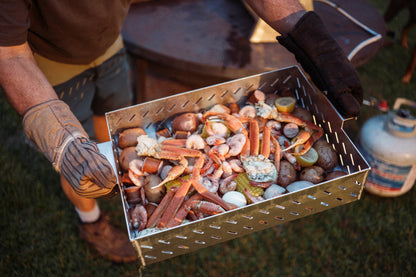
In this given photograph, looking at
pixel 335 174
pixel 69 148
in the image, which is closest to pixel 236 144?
pixel 335 174

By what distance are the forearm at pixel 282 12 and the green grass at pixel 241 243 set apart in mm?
1532

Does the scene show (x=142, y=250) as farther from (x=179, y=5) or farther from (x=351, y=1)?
(x=351, y=1)

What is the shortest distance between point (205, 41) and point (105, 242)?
1.61 meters

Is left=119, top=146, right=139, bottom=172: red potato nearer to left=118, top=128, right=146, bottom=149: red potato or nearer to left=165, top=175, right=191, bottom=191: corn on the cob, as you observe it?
left=118, top=128, right=146, bottom=149: red potato

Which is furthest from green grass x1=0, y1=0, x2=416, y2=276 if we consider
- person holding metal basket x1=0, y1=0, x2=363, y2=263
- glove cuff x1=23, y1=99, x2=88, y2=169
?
glove cuff x1=23, y1=99, x2=88, y2=169

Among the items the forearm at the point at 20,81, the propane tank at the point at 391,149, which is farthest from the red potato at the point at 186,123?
the propane tank at the point at 391,149

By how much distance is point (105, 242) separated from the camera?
230cm

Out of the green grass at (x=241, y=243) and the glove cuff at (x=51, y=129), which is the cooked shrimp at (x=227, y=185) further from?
the green grass at (x=241, y=243)

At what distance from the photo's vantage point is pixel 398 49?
4410 millimetres

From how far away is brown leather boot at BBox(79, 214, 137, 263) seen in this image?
229cm

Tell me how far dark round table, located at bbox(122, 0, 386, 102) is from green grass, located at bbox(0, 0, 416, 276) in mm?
1129

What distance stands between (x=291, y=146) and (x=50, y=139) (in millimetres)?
1014

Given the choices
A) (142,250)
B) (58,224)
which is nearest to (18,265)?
(58,224)

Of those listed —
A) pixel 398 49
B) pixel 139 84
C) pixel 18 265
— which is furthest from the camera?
pixel 398 49
